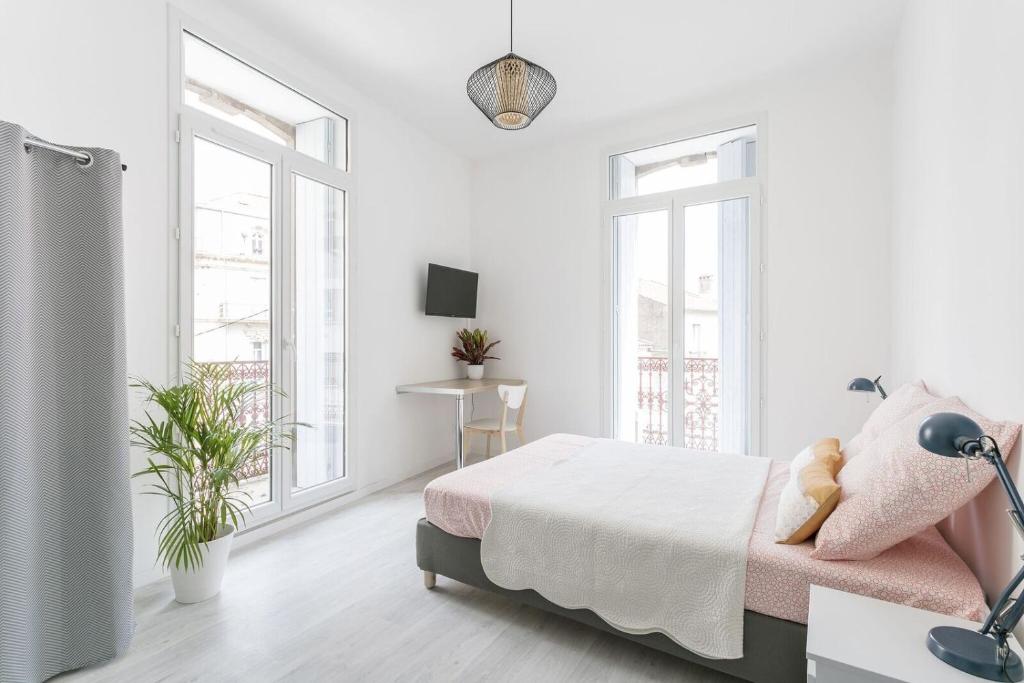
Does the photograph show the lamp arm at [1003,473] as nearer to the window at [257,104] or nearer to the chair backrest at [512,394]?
the chair backrest at [512,394]

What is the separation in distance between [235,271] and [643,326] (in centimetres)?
306

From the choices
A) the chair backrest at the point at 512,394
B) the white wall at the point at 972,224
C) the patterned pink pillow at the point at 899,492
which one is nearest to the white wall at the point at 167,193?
the chair backrest at the point at 512,394

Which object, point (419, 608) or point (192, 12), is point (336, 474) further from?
point (192, 12)

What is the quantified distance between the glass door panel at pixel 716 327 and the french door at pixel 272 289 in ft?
8.80

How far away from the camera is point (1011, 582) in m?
0.99

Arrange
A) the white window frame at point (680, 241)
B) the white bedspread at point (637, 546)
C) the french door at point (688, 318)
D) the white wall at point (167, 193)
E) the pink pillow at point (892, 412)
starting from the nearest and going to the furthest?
the white bedspread at point (637, 546) → the pink pillow at point (892, 412) → the white wall at point (167, 193) → the white window frame at point (680, 241) → the french door at point (688, 318)

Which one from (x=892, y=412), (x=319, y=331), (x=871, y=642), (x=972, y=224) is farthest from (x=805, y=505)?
(x=319, y=331)

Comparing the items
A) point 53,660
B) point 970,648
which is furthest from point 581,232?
point 53,660

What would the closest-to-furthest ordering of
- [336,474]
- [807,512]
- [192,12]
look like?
[807,512] < [192,12] < [336,474]

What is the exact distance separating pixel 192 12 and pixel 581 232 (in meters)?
3.05

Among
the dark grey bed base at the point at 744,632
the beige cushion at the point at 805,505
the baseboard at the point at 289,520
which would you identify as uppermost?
the beige cushion at the point at 805,505

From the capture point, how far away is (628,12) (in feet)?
9.27

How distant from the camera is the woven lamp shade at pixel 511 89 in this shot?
Result: 238 centimetres

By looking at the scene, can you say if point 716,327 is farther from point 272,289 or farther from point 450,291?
point 272,289
